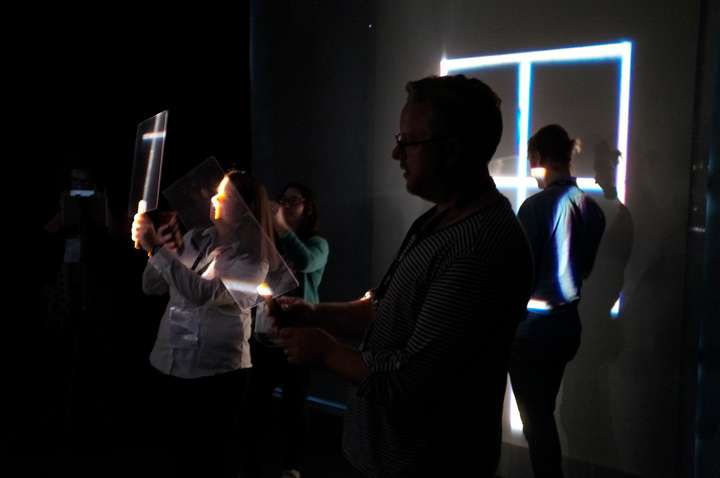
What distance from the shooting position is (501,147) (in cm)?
291

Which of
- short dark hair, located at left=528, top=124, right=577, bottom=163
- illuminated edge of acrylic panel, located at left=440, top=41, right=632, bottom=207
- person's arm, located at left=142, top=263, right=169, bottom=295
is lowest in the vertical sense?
person's arm, located at left=142, top=263, right=169, bottom=295

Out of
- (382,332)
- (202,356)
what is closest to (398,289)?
(382,332)

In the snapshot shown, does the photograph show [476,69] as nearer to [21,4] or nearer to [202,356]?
[202,356]

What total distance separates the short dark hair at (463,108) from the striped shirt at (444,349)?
120 mm

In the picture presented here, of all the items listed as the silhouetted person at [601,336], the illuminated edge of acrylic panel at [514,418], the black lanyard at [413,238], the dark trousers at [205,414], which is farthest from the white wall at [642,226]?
the black lanyard at [413,238]

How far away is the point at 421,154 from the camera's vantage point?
114cm

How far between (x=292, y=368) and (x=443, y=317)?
72.6 inches

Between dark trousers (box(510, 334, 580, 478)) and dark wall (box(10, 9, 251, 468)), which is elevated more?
dark wall (box(10, 9, 251, 468))

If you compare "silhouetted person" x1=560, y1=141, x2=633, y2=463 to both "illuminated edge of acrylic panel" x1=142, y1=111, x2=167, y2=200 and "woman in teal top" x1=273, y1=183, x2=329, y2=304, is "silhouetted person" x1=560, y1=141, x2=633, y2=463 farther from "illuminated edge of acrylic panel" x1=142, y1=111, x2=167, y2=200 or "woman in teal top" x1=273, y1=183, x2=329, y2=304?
"illuminated edge of acrylic panel" x1=142, y1=111, x2=167, y2=200

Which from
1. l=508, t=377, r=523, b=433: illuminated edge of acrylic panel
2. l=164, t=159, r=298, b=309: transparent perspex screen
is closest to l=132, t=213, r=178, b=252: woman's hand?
l=164, t=159, r=298, b=309: transparent perspex screen

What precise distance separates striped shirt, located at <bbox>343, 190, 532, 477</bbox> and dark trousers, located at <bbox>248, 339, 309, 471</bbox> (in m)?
1.55

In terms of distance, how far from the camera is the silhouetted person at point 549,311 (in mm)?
2338

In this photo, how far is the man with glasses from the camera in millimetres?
1063

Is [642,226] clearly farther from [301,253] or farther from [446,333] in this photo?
[446,333]
